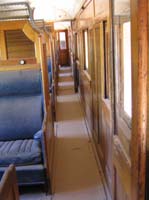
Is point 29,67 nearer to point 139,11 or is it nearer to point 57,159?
point 57,159

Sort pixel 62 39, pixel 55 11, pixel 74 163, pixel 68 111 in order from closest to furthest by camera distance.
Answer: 1. pixel 74 163
2. pixel 68 111
3. pixel 55 11
4. pixel 62 39

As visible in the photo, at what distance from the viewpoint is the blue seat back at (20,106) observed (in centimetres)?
343

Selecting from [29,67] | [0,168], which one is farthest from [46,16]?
[0,168]

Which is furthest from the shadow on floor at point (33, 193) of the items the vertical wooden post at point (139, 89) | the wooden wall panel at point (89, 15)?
the wooden wall panel at point (89, 15)

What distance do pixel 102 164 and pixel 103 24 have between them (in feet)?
5.20

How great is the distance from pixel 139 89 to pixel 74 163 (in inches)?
106

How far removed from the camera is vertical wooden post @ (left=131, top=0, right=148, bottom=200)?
100 centimetres

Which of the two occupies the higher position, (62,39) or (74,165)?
(62,39)

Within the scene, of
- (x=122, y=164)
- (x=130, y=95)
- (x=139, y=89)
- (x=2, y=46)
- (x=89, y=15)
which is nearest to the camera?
(x=139, y=89)

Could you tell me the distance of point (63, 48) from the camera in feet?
50.9

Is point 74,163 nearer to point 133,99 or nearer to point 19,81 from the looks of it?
point 19,81

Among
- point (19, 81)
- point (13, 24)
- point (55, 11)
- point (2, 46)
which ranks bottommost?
point (19, 81)

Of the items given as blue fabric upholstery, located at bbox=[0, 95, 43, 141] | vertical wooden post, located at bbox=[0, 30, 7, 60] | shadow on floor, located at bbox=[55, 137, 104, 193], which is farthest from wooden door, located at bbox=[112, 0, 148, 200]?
vertical wooden post, located at bbox=[0, 30, 7, 60]

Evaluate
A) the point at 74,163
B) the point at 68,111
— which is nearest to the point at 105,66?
the point at 74,163
